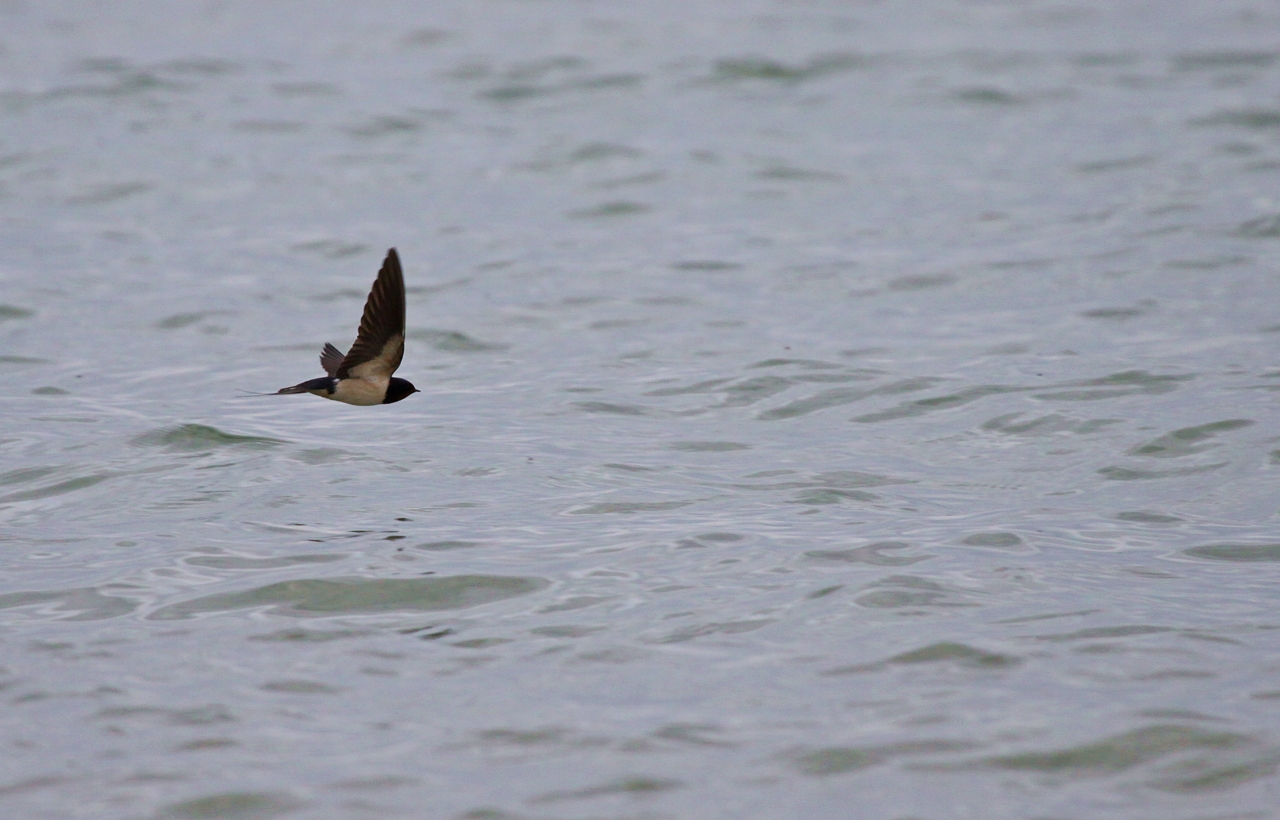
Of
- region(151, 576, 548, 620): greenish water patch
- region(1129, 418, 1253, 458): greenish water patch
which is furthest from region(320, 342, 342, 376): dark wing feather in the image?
region(1129, 418, 1253, 458): greenish water patch

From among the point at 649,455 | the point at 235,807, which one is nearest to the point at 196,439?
the point at 649,455

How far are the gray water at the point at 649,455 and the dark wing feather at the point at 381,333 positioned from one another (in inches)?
28.8

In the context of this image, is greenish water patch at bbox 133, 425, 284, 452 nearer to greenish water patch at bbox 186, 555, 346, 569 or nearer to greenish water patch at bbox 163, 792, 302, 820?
greenish water patch at bbox 186, 555, 346, 569

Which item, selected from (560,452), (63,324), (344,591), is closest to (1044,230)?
(560,452)

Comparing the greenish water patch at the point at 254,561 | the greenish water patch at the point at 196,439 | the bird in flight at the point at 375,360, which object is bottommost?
the greenish water patch at the point at 254,561

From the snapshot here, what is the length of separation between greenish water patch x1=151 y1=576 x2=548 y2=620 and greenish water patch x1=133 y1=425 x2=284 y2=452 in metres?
2.20

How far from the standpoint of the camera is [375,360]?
730cm

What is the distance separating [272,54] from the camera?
850 inches

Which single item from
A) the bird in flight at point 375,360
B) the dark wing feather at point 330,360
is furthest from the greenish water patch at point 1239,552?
the dark wing feather at point 330,360

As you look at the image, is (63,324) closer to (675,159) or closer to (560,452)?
(560,452)

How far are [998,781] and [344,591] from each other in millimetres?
2756

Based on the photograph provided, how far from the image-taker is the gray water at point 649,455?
17.7ft

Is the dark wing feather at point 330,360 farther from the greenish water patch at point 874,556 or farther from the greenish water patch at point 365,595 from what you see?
the greenish water patch at point 874,556

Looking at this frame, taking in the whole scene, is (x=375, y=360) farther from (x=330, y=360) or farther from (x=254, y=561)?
(x=254, y=561)
